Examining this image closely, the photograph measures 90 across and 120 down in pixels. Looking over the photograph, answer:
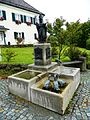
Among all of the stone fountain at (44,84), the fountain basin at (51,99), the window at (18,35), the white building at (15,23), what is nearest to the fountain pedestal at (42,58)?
the stone fountain at (44,84)

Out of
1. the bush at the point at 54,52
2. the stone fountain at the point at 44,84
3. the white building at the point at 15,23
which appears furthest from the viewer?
the white building at the point at 15,23

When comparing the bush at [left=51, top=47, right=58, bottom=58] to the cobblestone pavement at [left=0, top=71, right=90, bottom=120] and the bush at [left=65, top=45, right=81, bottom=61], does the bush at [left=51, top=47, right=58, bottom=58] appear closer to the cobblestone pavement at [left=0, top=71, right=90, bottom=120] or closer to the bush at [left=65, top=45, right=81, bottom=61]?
the bush at [left=65, top=45, right=81, bottom=61]

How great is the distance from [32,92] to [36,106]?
467 millimetres

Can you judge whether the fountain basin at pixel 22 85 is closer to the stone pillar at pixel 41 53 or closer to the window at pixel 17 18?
the stone pillar at pixel 41 53

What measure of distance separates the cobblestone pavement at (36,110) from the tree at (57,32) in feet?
17.2

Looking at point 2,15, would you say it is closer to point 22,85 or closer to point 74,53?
point 74,53

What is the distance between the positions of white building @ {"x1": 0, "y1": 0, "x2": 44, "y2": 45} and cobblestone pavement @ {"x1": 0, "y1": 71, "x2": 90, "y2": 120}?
15.4 m

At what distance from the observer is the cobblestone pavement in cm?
420

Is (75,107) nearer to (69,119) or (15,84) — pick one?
(69,119)

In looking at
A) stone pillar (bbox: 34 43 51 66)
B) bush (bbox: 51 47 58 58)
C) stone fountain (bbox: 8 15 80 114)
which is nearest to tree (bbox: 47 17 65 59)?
bush (bbox: 51 47 58 58)

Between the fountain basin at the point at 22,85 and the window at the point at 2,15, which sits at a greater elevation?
the window at the point at 2,15

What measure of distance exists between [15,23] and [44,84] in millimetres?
19748

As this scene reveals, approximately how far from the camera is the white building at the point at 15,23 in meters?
21.3

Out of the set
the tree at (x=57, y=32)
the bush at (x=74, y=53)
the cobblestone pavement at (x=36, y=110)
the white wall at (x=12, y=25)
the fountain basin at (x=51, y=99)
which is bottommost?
the cobblestone pavement at (x=36, y=110)
